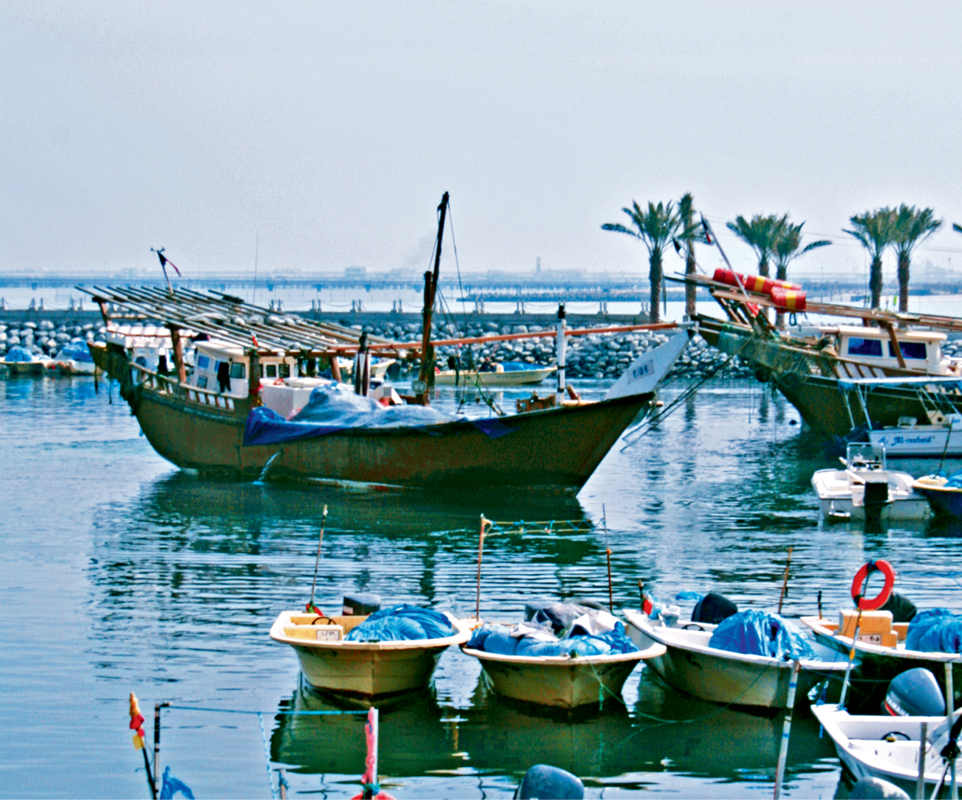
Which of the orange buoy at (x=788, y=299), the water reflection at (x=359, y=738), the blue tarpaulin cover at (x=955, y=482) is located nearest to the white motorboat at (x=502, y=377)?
the orange buoy at (x=788, y=299)

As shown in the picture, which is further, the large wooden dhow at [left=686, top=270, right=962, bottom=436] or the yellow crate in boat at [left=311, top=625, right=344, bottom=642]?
the large wooden dhow at [left=686, top=270, right=962, bottom=436]

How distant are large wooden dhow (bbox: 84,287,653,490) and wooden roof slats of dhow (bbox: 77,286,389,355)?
0.06m

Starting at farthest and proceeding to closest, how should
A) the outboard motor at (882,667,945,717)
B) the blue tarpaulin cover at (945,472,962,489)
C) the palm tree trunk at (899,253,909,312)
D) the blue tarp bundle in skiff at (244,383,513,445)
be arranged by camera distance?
the palm tree trunk at (899,253,909,312) < the blue tarp bundle in skiff at (244,383,513,445) < the blue tarpaulin cover at (945,472,962,489) < the outboard motor at (882,667,945,717)

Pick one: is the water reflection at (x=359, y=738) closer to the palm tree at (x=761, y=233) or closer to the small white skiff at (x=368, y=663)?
the small white skiff at (x=368, y=663)

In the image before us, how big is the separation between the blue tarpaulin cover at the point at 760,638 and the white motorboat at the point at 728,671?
148 millimetres

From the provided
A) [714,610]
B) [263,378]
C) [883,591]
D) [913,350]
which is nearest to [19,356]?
[263,378]

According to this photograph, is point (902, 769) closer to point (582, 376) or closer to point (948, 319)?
point (948, 319)

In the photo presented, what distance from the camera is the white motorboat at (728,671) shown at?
56.4ft

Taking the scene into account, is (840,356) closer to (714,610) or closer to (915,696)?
(714,610)

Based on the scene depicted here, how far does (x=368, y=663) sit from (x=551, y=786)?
497 centimetres

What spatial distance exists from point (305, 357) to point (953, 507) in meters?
18.1

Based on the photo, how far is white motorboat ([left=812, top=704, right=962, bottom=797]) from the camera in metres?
13.8

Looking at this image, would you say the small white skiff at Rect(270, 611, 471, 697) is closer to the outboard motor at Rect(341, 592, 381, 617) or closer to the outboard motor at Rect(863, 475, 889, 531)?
the outboard motor at Rect(341, 592, 381, 617)

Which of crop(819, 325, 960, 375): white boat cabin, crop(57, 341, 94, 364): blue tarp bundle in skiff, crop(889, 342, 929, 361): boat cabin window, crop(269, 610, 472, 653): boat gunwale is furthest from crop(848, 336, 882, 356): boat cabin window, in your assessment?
crop(57, 341, 94, 364): blue tarp bundle in skiff
